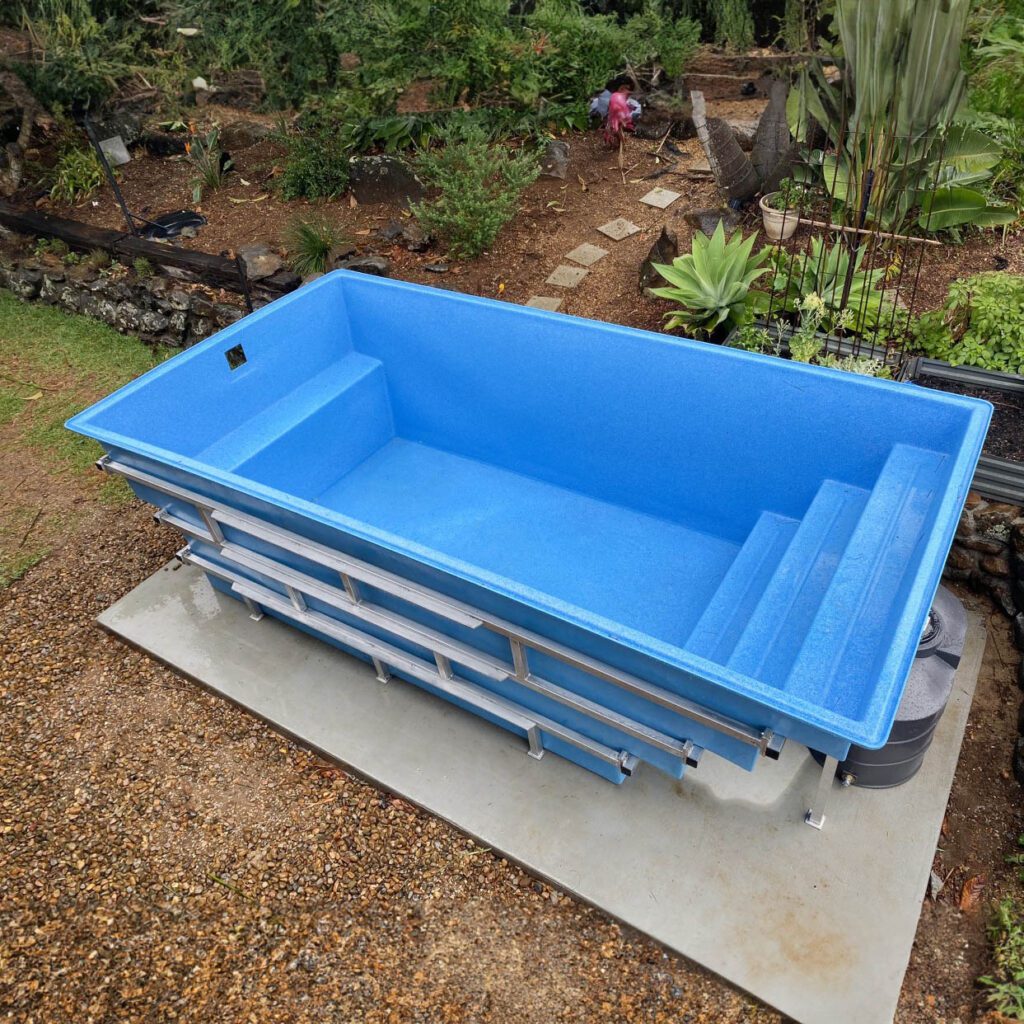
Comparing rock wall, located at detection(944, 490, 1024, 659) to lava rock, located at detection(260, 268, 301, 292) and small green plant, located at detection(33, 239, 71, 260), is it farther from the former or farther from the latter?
small green plant, located at detection(33, 239, 71, 260)

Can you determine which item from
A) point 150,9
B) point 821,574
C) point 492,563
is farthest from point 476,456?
point 150,9

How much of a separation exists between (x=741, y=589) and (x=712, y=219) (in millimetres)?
2847

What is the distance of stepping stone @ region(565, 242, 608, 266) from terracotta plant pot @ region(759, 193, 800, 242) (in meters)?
0.97

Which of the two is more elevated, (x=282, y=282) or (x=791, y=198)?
(x=791, y=198)

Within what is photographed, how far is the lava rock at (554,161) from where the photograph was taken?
5.55 m

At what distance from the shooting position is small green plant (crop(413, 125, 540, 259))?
4.62 m

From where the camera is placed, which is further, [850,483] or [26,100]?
[26,100]

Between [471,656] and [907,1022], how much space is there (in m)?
1.55

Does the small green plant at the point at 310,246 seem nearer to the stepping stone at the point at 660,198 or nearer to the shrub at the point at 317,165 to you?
the shrub at the point at 317,165

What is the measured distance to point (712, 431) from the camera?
2.96m

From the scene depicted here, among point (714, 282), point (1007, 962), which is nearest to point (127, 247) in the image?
point (714, 282)

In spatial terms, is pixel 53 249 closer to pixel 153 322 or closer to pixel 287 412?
pixel 153 322

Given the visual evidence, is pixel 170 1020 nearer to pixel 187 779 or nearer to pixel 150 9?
pixel 187 779

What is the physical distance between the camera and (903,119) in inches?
149
